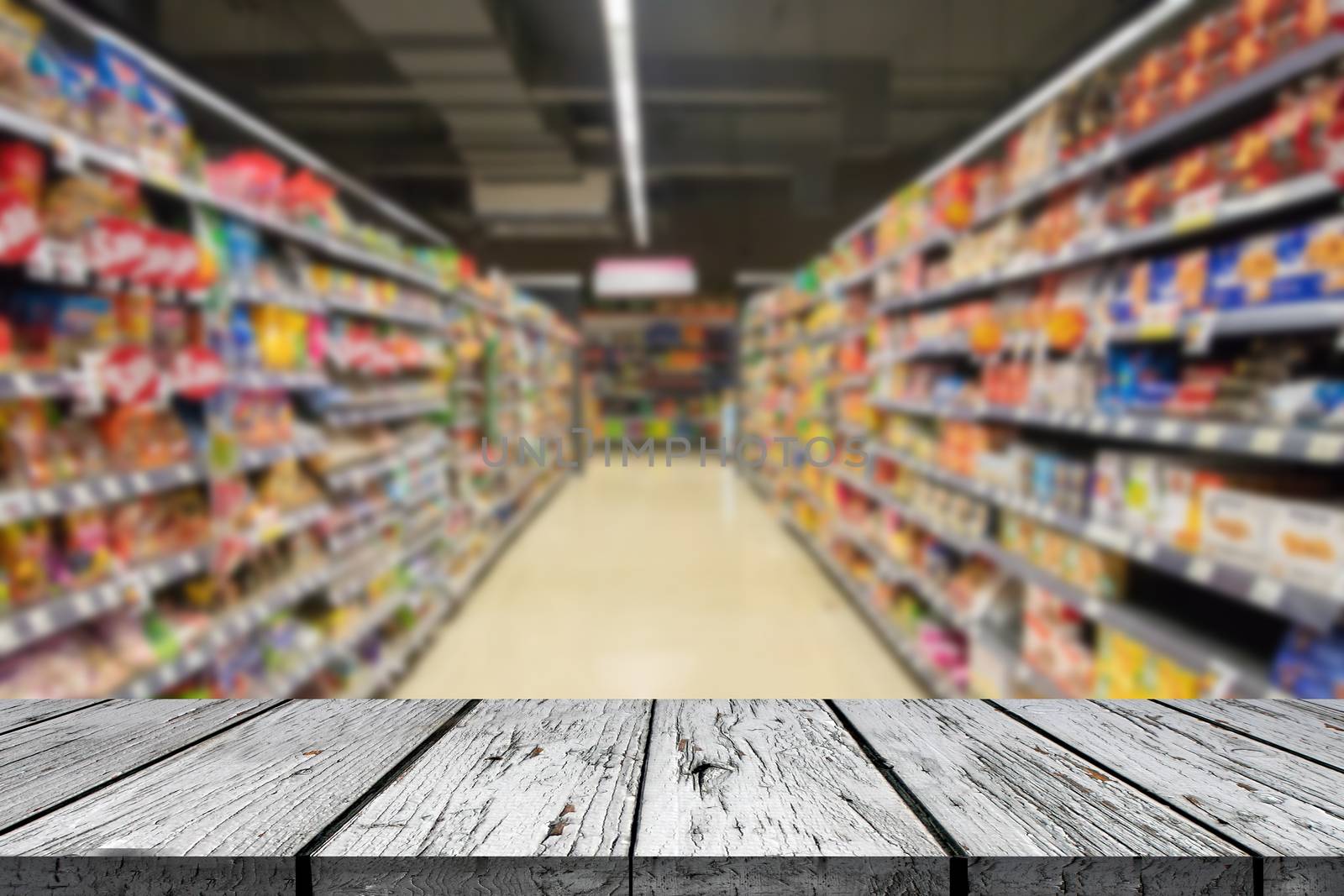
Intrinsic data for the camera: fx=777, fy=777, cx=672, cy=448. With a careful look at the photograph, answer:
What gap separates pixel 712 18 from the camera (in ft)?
17.0

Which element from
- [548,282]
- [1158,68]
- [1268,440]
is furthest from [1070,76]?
[548,282]

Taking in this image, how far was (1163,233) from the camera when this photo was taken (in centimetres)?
177

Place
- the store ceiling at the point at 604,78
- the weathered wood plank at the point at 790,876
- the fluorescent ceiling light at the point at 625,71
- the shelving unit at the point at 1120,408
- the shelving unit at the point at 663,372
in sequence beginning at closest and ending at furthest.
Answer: the weathered wood plank at the point at 790,876
the shelving unit at the point at 1120,408
the fluorescent ceiling light at the point at 625,71
the store ceiling at the point at 604,78
the shelving unit at the point at 663,372

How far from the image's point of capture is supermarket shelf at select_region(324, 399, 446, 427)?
301 centimetres

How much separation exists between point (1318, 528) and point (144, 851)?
1786mm

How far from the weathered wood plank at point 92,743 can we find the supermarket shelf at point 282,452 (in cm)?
169

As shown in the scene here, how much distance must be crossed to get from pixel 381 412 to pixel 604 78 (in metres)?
3.46

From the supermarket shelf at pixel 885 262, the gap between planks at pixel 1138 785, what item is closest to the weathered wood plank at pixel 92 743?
the gap between planks at pixel 1138 785

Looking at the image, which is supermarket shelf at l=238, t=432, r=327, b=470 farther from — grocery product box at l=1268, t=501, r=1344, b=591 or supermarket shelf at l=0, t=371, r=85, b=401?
grocery product box at l=1268, t=501, r=1344, b=591

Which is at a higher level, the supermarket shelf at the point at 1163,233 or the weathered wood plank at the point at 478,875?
the supermarket shelf at the point at 1163,233

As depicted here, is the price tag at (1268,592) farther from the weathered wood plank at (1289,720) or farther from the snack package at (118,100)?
the snack package at (118,100)

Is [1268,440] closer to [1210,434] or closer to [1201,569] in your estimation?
[1210,434]

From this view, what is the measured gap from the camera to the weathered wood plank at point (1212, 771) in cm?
46

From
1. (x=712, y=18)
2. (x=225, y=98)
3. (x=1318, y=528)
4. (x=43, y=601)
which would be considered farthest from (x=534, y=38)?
(x=1318, y=528)
